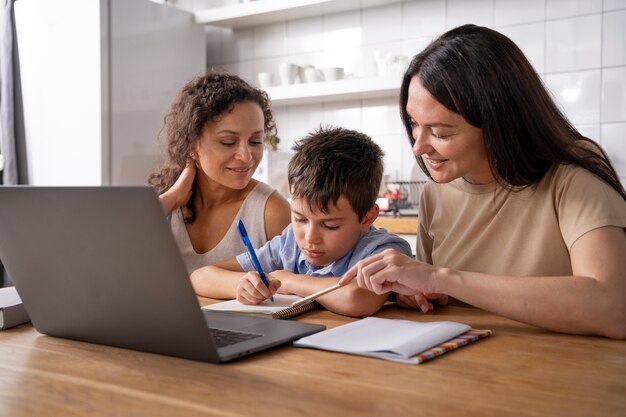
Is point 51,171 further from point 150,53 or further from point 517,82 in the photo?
point 517,82

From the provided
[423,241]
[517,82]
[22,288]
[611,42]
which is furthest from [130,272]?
[611,42]

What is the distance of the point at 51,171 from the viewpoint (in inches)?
144

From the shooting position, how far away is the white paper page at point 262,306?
118cm

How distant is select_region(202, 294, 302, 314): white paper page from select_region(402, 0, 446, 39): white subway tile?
2.38 meters

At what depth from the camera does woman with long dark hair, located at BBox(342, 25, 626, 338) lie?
1.07 meters

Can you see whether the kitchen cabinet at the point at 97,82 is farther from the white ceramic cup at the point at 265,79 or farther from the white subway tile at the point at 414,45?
the white subway tile at the point at 414,45

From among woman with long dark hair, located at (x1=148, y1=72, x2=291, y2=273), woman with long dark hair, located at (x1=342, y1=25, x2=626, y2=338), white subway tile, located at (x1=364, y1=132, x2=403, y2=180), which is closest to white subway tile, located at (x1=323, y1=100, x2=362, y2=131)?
white subway tile, located at (x1=364, y1=132, x2=403, y2=180)

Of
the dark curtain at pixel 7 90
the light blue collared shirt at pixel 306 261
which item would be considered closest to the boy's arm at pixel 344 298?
Answer: the light blue collared shirt at pixel 306 261

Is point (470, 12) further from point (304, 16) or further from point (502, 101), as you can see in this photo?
point (502, 101)

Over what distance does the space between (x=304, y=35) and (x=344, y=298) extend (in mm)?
2846

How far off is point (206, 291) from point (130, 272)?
23.7 inches

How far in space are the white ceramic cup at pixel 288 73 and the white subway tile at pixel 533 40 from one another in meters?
1.08

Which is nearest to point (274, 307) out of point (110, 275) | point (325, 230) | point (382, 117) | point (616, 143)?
point (325, 230)

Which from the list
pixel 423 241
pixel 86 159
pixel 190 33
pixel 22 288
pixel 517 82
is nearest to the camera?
pixel 22 288
